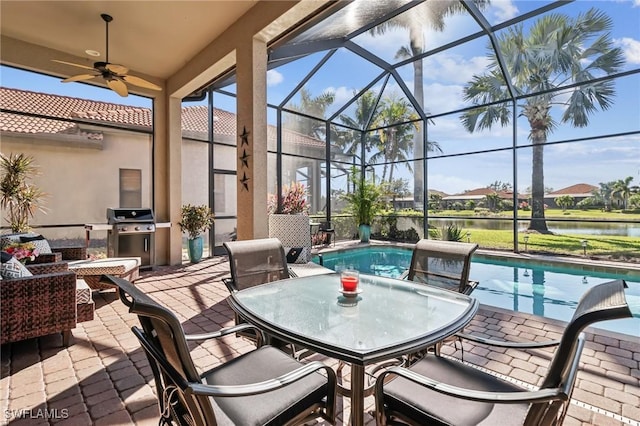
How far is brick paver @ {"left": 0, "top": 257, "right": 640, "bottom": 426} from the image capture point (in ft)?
Answer: 6.02

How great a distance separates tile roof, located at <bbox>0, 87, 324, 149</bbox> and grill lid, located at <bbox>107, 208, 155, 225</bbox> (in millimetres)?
1462

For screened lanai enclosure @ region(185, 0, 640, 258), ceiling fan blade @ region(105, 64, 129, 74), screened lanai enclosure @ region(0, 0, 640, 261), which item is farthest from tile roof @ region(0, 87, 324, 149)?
ceiling fan blade @ region(105, 64, 129, 74)

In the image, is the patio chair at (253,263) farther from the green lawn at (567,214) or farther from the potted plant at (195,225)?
the green lawn at (567,214)

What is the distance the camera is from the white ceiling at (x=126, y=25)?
3.75 meters

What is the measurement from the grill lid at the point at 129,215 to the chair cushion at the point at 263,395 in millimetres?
4855

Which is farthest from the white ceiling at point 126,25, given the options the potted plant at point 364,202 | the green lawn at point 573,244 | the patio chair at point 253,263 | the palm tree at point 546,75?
the green lawn at point 573,244

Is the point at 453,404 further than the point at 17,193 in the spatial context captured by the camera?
No

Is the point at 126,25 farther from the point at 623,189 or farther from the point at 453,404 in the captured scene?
the point at 623,189

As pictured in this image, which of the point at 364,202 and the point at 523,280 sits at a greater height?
the point at 364,202

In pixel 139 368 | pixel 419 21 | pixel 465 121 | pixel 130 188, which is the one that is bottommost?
pixel 139 368

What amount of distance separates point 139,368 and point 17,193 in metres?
3.96

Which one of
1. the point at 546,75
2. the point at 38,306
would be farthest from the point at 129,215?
the point at 546,75

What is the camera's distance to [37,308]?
8.32 ft

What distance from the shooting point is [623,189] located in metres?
7.16
